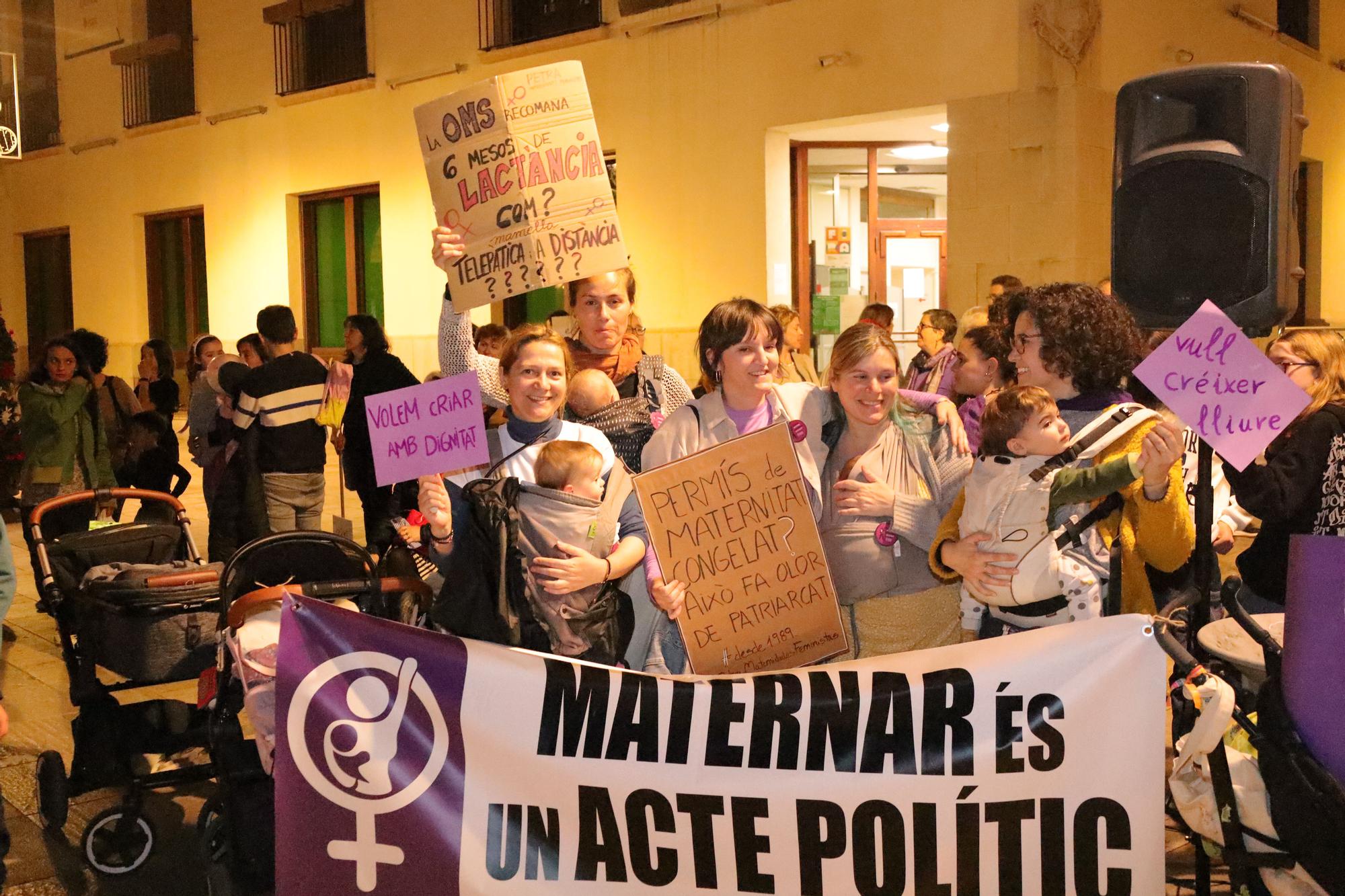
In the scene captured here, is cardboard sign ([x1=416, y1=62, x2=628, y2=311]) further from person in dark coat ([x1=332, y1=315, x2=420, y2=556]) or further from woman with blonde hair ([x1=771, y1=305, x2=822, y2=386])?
person in dark coat ([x1=332, y1=315, x2=420, y2=556])

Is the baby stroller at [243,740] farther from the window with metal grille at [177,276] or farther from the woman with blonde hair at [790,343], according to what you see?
the window with metal grille at [177,276]

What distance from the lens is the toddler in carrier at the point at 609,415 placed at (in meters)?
4.53

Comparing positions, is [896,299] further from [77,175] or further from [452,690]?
[77,175]

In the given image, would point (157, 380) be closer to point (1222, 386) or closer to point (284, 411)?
point (284, 411)

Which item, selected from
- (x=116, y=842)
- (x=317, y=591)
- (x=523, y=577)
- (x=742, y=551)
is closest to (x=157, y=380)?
(x=116, y=842)

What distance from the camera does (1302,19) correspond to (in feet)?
51.1

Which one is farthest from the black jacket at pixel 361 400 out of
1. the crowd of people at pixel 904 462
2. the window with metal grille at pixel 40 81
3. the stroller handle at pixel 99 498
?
the window with metal grille at pixel 40 81

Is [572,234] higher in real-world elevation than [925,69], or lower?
lower

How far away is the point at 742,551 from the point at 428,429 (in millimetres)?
977

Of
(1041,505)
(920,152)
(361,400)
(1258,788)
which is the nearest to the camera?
(1258,788)

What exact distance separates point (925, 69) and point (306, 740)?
9.77m

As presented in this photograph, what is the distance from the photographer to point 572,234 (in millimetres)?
4770

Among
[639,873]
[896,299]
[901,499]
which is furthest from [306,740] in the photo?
[896,299]

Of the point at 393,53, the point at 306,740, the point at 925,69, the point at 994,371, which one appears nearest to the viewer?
the point at 306,740
